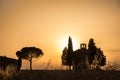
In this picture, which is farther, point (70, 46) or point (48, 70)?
point (70, 46)

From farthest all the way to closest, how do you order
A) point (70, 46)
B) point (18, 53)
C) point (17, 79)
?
point (18, 53) → point (70, 46) → point (17, 79)

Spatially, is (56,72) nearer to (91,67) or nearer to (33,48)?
(91,67)

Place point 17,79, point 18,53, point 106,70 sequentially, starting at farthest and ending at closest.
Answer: point 18,53, point 106,70, point 17,79

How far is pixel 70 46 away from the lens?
85625mm

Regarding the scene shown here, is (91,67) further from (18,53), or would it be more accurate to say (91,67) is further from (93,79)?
(18,53)

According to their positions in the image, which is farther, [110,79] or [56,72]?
[56,72]

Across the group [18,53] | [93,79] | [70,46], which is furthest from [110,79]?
[18,53]

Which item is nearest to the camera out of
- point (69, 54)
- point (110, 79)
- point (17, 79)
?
point (110, 79)

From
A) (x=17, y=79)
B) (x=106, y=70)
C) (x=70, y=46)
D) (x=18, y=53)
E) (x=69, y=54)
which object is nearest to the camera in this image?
(x=17, y=79)

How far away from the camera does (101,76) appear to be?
1237 cm

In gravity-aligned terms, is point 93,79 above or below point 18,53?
below

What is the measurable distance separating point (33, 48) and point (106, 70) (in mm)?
83881

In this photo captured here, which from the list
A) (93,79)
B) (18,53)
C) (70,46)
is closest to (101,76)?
(93,79)

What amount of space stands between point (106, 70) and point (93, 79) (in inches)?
76.6
